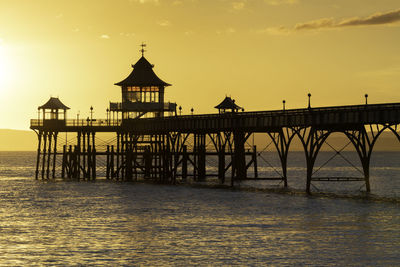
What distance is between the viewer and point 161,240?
127ft

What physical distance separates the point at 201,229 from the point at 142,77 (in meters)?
55.5

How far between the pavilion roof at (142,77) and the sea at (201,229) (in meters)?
29.2

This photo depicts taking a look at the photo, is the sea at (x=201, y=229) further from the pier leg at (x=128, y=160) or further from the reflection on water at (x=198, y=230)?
the pier leg at (x=128, y=160)

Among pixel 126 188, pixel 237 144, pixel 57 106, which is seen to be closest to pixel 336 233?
pixel 126 188

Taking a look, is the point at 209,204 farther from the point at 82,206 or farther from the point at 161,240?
the point at 161,240

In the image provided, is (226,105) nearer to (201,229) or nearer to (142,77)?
(142,77)

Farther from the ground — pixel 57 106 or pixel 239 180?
pixel 57 106

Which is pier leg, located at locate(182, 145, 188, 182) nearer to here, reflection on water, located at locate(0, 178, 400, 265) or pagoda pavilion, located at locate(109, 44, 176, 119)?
pagoda pavilion, located at locate(109, 44, 176, 119)

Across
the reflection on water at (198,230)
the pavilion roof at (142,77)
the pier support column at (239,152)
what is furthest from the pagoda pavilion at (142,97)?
the reflection on water at (198,230)

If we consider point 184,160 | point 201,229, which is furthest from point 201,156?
point 201,229

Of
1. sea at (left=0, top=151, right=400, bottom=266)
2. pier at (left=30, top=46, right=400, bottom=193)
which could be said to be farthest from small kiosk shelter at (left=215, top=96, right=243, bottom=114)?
sea at (left=0, top=151, right=400, bottom=266)

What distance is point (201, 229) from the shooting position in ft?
140

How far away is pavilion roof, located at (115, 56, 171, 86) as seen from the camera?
313 feet

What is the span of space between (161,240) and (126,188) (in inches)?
1505
